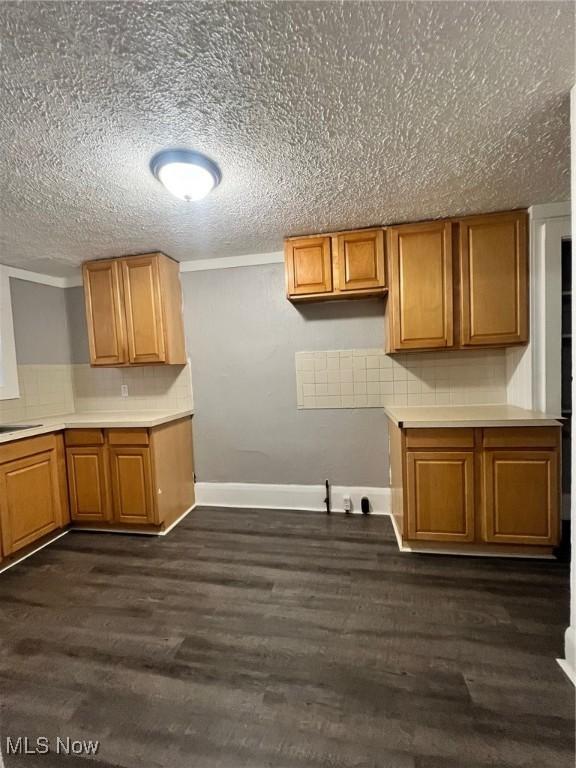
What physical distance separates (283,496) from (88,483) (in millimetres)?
1619

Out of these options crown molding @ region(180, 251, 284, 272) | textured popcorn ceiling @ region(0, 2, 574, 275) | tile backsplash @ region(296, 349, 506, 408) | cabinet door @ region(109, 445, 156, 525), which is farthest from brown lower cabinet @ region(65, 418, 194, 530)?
textured popcorn ceiling @ region(0, 2, 574, 275)

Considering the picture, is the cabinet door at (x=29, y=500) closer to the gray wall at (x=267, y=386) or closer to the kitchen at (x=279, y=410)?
the kitchen at (x=279, y=410)

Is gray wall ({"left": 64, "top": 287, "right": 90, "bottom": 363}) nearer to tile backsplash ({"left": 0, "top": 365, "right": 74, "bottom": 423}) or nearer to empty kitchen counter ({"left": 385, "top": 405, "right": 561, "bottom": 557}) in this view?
tile backsplash ({"left": 0, "top": 365, "right": 74, "bottom": 423})

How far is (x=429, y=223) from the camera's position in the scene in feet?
7.57

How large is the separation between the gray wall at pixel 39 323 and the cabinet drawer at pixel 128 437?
1196 millimetres

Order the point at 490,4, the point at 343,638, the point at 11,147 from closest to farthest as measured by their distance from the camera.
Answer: the point at 490,4 → the point at 11,147 → the point at 343,638

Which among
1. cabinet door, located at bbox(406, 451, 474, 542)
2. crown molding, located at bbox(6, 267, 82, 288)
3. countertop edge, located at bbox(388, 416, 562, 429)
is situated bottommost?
cabinet door, located at bbox(406, 451, 474, 542)

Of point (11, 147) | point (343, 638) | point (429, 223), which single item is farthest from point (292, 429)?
point (11, 147)

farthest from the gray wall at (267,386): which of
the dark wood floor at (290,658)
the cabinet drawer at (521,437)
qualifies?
the cabinet drawer at (521,437)

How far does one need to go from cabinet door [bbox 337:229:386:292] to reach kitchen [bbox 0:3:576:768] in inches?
0.6

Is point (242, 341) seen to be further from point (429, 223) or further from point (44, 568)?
point (44, 568)

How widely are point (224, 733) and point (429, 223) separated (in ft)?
9.46

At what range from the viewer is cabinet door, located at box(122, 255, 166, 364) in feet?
9.00

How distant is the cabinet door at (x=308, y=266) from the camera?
2.46m
